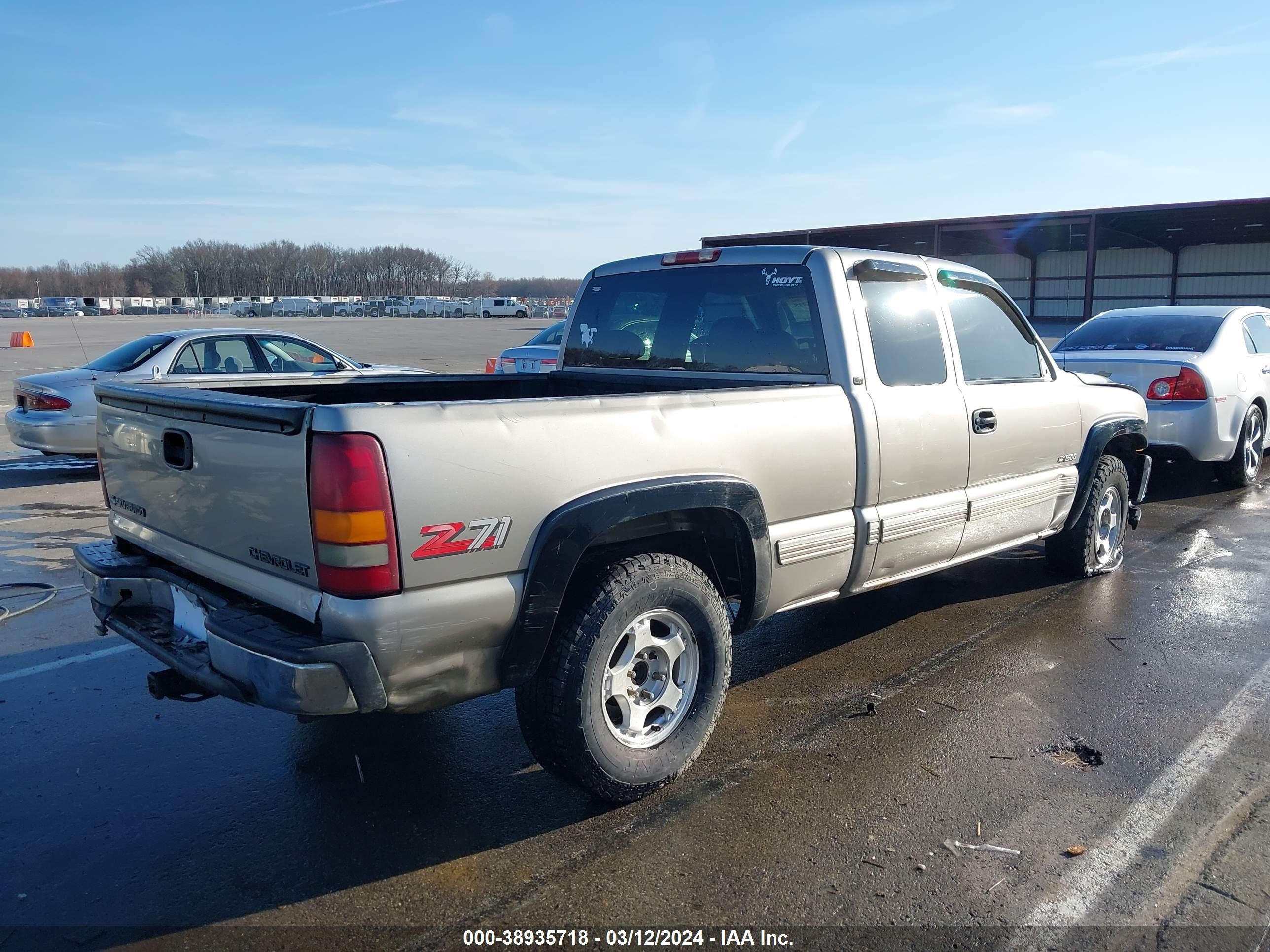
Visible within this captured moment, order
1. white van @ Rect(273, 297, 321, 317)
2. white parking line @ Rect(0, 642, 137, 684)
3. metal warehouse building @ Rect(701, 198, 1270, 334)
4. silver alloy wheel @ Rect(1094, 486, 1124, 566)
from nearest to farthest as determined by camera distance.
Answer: white parking line @ Rect(0, 642, 137, 684)
silver alloy wheel @ Rect(1094, 486, 1124, 566)
metal warehouse building @ Rect(701, 198, 1270, 334)
white van @ Rect(273, 297, 321, 317)

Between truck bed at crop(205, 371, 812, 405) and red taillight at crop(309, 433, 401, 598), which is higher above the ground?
truck bed at crop(205, 371, 812, 405)

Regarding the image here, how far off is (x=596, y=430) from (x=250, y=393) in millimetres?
2413

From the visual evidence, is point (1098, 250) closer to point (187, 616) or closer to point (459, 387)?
point (459, 387)

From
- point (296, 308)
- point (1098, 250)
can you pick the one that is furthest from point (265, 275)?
point (1098, 250)

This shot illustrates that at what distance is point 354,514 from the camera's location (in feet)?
8.96

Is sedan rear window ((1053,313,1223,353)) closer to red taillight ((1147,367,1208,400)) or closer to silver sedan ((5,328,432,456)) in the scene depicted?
red taillight ((1147,367,1208,400))

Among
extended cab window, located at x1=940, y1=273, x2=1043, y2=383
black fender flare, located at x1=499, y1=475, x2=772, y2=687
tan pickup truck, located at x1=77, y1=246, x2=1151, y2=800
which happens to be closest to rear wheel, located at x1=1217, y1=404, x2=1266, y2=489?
extended cab window, located at x1=940, y1=273, x2=1043, y2=383

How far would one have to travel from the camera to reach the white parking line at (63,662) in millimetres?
4707

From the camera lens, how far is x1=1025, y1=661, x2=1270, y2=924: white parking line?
290 centimetres

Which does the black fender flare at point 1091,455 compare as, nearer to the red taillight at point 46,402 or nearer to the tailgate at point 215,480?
the tailgate at point 215,480

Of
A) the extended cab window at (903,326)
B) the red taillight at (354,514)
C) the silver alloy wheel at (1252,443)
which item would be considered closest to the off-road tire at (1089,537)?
the extended cab window at (903,326)

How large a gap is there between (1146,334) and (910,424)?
6470 mm

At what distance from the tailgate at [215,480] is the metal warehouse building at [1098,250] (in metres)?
27.2

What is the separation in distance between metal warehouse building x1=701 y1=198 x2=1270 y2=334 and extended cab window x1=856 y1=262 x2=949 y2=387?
966 inches
